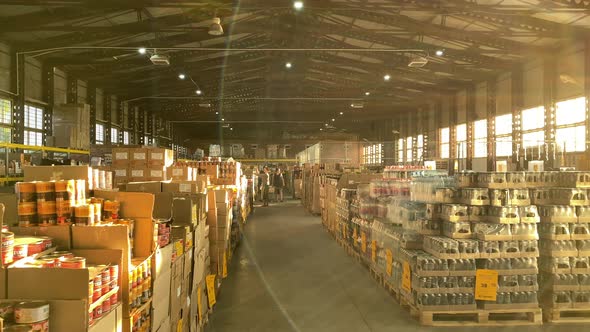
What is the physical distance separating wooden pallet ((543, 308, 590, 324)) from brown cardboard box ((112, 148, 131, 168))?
714cm

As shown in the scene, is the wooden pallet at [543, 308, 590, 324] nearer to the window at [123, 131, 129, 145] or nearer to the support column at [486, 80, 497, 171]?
the support column at [486, 80, 497, 171]

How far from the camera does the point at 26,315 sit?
1973mm

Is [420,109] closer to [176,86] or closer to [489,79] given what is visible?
[489,79]

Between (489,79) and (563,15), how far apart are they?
6453 millimetres

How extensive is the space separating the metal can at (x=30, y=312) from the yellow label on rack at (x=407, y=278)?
15.5ft

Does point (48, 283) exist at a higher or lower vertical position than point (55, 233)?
lower

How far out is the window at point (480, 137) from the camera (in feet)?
61.2

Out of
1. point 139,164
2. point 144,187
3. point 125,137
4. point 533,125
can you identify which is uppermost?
point 125,137

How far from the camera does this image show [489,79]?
18125 millimetres

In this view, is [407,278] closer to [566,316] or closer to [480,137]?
[566,316]

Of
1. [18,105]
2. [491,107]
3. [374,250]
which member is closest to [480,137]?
[491,107]

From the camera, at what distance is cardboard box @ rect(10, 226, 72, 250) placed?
3.04m

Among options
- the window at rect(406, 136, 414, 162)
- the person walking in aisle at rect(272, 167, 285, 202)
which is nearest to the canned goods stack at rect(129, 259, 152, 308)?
the person walking in aisle at rect(272, 167, 285, 202)

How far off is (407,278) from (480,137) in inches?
600
